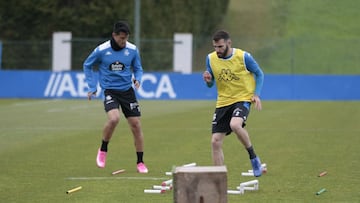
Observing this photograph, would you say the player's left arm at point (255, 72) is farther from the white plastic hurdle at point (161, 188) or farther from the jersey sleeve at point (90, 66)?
the jersey sleeve at point (90, 66)

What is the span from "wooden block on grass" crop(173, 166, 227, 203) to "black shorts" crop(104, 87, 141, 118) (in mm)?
4778

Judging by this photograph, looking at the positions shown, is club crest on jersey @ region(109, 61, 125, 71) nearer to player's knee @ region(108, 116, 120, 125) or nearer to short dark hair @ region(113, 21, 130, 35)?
short dark hair @ region(113, 21, 130, 35)

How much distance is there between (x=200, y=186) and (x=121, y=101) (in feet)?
16.1

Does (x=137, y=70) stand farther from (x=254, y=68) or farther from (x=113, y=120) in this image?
(x=254, y=68)

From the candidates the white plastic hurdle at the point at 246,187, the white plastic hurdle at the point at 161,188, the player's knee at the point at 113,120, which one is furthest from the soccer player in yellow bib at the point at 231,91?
the player's knee at the point at 113,120

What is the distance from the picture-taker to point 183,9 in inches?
2111

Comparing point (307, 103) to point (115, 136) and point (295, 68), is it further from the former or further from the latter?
point (115, 136)

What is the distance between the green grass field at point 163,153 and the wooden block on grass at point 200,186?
1.95 m

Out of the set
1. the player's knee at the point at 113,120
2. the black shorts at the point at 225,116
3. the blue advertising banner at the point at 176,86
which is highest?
the black shorts at the point at 225,116

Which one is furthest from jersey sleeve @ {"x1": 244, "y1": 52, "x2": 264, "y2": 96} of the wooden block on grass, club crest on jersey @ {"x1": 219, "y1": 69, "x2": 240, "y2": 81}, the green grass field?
the wooden block on grass

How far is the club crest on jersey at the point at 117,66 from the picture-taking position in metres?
13.1

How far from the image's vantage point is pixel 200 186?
8469mm

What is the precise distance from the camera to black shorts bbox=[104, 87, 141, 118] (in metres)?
13.2

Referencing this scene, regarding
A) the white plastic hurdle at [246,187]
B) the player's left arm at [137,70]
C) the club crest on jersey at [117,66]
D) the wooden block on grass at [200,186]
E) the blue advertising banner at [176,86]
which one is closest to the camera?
the wooden block on grass at [200,186]
